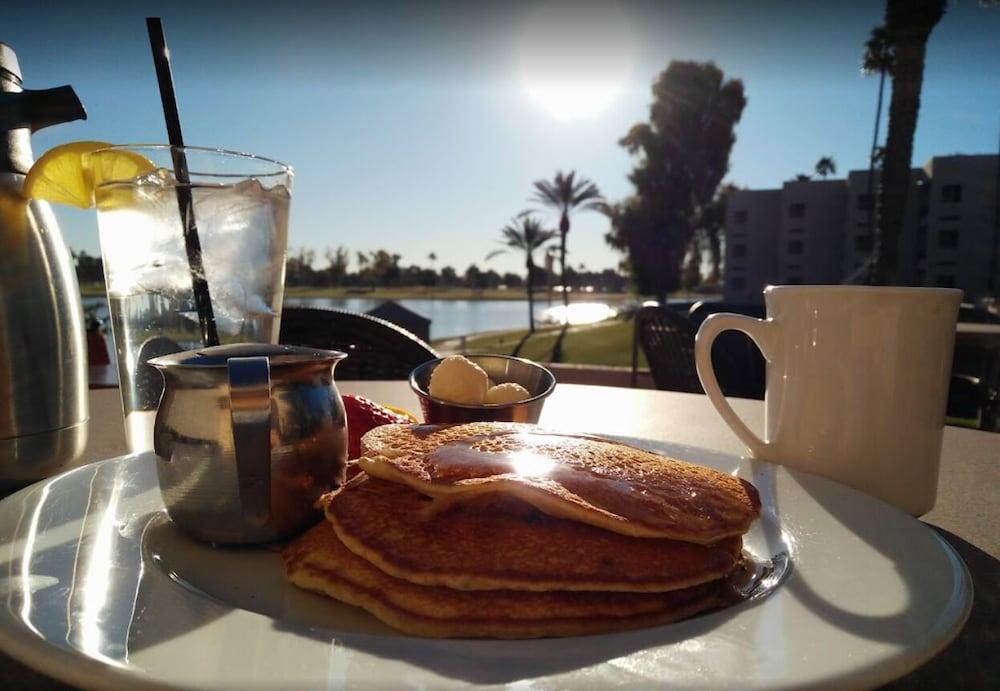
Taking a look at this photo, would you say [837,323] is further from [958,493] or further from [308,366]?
[308,366]

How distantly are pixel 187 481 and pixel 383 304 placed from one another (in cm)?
657

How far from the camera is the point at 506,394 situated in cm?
120

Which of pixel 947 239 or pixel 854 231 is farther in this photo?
pixel 854 231

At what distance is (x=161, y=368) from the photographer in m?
0.71

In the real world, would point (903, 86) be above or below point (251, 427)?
above

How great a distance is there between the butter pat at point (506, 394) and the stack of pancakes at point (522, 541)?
1.28 ft

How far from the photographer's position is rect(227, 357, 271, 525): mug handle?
2.17ft

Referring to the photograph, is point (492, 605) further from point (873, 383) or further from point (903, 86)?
point (903, 86)

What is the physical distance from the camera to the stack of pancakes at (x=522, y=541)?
1.90 feet

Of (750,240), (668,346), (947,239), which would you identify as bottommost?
(668,346)

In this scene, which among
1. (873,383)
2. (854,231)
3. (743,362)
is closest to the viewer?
(873,383)

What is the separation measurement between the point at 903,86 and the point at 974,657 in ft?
29.3

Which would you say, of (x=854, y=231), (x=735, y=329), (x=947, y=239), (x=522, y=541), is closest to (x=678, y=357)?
(x=735, y=329)

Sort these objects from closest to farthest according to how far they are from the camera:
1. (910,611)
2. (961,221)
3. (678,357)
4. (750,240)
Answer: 1. (910,611)
2. (678,357)
3. (961,221)
4. (750,240)
